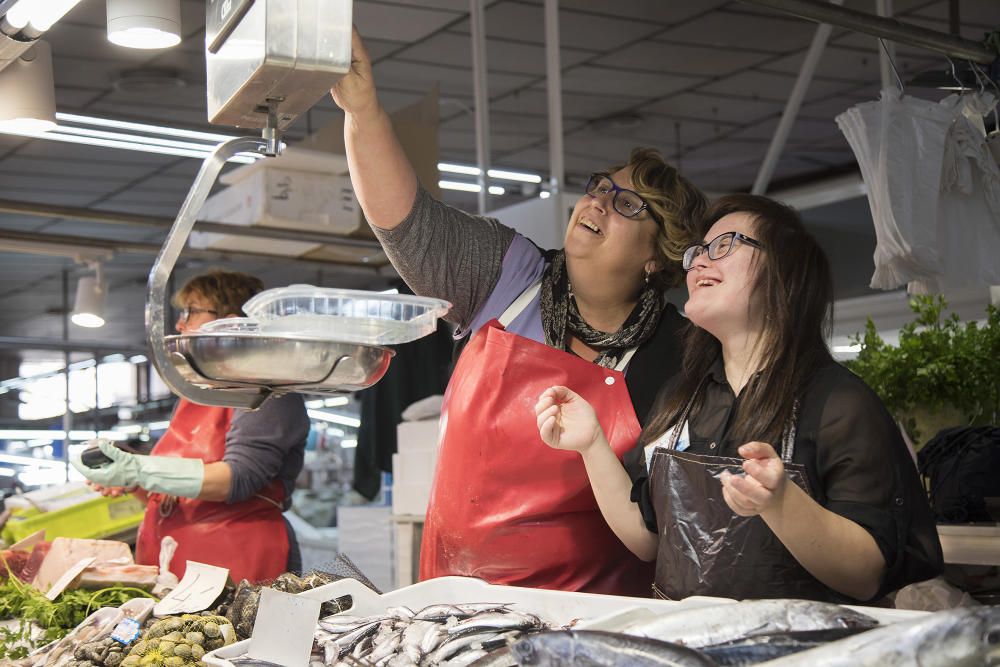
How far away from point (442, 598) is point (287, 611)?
431 millimetres

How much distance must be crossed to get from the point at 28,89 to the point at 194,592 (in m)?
1.49

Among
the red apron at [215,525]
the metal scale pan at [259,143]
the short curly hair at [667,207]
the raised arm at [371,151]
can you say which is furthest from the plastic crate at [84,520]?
the metal scale pan at [259,143]

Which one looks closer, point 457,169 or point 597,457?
point 597,457

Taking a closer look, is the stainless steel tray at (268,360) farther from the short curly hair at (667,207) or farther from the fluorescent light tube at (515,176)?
the fluorescent light tube at (515,176)

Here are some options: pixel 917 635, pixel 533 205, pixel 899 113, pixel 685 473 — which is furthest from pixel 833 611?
pixel 533 205

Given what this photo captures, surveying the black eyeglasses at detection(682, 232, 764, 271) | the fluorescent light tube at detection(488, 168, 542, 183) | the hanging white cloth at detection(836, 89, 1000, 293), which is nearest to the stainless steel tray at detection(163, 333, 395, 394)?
the black eyeglasses at detection(682, 232, 764, 271)

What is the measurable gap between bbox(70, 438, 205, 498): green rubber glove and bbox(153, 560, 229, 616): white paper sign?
607 millimetres

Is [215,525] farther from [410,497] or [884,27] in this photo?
[884,27]

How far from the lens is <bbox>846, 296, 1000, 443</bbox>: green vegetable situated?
3.34 metres

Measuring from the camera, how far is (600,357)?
259 cm

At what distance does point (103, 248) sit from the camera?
4.86m

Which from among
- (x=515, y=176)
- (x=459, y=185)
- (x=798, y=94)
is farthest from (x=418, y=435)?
(x=515, y=176)

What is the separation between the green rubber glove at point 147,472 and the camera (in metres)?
A: 3.39

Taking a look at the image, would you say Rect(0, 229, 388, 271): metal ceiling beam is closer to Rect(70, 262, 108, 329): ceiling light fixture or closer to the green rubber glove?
the green rubber glove
